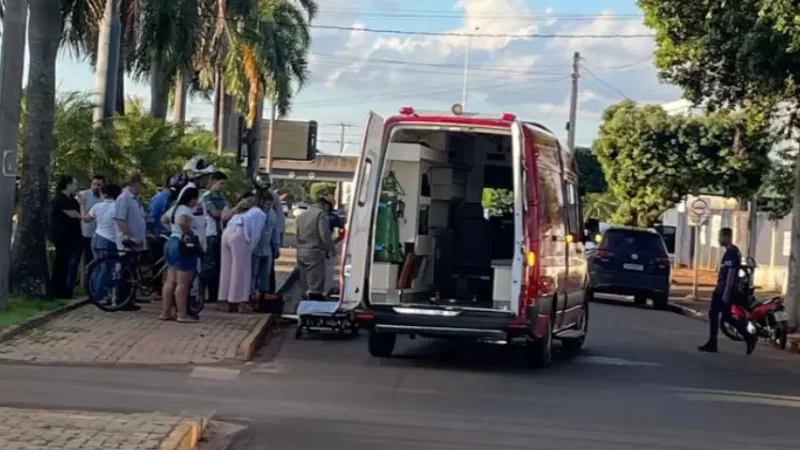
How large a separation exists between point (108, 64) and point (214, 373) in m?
12.8

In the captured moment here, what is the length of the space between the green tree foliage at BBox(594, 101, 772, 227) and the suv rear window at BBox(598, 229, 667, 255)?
1169 centimetres

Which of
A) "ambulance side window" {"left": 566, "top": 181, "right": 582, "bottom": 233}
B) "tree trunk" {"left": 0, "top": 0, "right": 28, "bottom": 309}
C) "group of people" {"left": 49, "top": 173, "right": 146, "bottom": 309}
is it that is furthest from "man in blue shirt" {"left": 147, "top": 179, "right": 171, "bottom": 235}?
"ambulance side window" {"left": 566, "top": 181, "right": 582, "bottom": 233}

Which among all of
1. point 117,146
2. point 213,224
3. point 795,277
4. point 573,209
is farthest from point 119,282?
point 795,277

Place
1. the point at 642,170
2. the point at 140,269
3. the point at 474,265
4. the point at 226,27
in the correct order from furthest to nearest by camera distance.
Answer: the point at 642,170, the point at 226,27, the point at 140,269, the point at 474,265

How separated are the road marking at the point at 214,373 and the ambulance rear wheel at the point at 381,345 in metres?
2.28

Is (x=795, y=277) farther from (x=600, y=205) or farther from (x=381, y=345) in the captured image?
(x=600, y=205)

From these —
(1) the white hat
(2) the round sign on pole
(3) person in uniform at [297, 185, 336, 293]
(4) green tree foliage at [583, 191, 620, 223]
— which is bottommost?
(3) person in uniform at [297, 185, 336, 293]

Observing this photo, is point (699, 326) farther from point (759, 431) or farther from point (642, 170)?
point (642, 170)

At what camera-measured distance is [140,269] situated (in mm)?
18500

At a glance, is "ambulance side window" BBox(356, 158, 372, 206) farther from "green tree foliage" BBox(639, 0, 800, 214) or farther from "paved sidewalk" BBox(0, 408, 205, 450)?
"green tree foliage" BBox(639, 0, 800, 214)

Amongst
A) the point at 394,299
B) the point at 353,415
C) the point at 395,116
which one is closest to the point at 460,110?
the point at 395,116

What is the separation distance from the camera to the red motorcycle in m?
19.6

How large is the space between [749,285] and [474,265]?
5560 mm

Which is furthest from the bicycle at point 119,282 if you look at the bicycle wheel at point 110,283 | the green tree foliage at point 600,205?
the green tree foliage at point 600,205
